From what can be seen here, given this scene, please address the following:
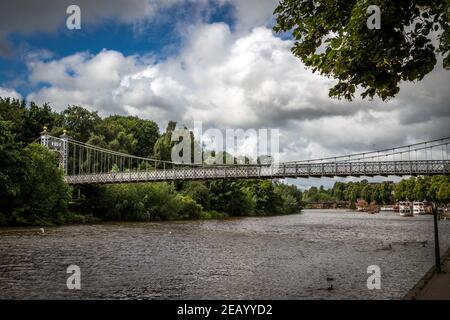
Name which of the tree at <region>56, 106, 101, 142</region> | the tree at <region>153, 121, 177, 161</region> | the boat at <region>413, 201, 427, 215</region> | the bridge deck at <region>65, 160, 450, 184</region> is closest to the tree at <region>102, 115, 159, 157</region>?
the tree at <region>153, 121, 177, 161</region>

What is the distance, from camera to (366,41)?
7.74 m

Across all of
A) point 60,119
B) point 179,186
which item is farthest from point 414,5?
point 60,119

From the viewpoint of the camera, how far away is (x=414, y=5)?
25.5ft

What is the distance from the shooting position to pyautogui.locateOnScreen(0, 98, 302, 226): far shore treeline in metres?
37.8

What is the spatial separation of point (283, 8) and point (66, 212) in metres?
42.2

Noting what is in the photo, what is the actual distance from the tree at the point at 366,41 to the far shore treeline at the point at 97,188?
3169 centimetres

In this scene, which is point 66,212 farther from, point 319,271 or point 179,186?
point 319,271

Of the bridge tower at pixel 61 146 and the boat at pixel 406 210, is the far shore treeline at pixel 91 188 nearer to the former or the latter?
the bridge tower at pixel 61 146

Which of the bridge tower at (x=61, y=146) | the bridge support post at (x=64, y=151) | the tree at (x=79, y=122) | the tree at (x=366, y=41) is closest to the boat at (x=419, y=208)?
the tree at (x=79, y=122)

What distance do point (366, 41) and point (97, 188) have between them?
5185cm

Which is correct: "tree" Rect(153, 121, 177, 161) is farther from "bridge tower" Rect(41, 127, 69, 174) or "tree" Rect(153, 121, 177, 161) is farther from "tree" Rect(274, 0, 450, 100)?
"tree" Rect(274, 0, 450, 100)

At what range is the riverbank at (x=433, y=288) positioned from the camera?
8852 millimetres

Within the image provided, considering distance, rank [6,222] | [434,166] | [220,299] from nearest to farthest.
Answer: [220,299] < [6,222] < [434,166]
